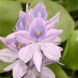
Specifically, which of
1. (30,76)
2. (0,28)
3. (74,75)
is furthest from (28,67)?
(74,75)

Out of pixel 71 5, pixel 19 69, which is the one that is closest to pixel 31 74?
pixel 19 69

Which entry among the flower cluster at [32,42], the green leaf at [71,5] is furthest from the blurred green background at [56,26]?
the green leaf at [71,5]

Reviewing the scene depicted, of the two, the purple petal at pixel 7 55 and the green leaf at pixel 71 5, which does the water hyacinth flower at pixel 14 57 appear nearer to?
the purple petal at pixel 7 55

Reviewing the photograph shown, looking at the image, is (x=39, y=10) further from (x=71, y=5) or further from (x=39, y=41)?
(x=71, y=5)

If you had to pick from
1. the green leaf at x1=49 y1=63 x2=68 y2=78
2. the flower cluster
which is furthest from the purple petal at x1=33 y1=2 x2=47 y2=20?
the green leaf at x1=49 y1=63 x2=68 y2=78

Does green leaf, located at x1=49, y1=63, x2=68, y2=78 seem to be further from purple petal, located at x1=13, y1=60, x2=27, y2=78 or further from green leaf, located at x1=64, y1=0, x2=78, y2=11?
green leaf, located at x1=64, y1=0, x2=78, y2=11

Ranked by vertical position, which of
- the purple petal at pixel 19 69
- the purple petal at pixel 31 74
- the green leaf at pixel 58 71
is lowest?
the green leaf at pixel 58 71

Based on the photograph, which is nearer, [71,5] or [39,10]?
[39,10]
